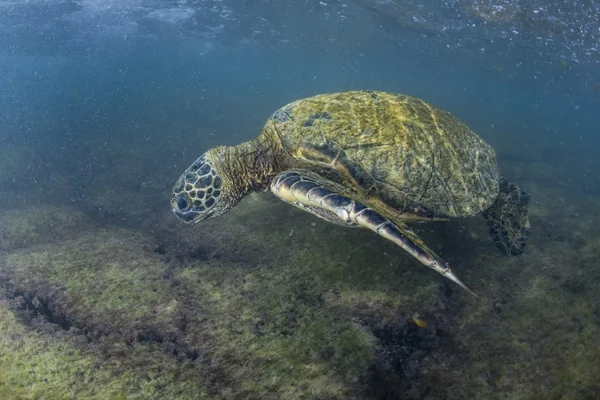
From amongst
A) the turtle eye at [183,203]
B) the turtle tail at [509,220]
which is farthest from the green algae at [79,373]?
the turtle tail at [509,220]

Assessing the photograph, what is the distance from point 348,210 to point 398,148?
5.16 ft

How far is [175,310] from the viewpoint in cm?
345

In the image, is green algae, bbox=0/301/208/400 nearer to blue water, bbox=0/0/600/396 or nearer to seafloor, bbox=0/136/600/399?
seafloor, bbox=0/136/600/399

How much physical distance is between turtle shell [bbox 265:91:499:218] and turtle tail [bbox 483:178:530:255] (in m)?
0.60

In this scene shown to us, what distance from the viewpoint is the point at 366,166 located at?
13.4 ft

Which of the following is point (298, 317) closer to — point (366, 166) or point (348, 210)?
point (348, 210)

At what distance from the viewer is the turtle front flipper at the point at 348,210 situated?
2.65 meters

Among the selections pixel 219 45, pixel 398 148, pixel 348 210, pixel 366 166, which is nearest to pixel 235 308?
pixel 348 210

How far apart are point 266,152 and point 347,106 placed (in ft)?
4.21

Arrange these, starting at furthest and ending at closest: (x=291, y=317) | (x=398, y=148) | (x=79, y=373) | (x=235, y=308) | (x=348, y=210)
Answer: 1. (x=398, y=148)
2. (x=235, y=308)
3. (x=291, y=317)
4. (x=348, y=210)
5. (x=79, y=373)

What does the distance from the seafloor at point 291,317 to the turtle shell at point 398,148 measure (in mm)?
834

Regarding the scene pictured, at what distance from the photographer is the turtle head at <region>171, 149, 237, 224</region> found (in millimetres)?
4641

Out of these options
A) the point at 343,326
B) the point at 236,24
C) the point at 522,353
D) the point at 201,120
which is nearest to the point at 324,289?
the point at 343,326

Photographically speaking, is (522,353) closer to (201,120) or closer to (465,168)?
(465,168)
